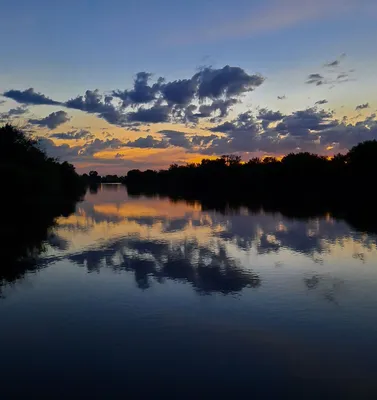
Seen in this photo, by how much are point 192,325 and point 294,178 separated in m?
113

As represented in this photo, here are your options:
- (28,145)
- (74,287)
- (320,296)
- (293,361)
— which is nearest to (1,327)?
(74,287)

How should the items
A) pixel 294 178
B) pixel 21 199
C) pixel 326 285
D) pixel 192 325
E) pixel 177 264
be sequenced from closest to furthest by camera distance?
pixel 192 325 < pixel 326 285 < pixel 177 264 < pixel 21 199 < pixel 294 178

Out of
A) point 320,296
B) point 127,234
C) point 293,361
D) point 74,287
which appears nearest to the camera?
point 293,361

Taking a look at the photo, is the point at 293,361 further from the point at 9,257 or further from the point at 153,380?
the point at 9,257

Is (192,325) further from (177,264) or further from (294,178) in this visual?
(294,178)

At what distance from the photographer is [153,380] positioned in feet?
29.7

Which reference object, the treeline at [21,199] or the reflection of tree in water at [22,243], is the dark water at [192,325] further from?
the treeline at [21,199]

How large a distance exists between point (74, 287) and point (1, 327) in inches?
174

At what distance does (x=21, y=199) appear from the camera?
5491cm

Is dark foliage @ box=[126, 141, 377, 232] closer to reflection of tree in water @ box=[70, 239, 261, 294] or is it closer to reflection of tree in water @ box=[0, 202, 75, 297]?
reflection of tree in water @ box=[70, 239, 261, 294]

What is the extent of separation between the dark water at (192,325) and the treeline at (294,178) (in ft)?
172

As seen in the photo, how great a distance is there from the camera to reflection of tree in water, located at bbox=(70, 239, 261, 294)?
17.0 meters

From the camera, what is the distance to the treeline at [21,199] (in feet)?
86.5

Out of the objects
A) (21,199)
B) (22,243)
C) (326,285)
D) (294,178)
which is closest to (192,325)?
(326,285)
